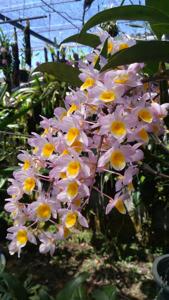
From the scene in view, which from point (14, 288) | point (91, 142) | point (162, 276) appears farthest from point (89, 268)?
point (91, 142)

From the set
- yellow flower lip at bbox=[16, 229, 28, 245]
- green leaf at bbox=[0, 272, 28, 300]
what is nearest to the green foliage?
green leaf at bbox=[0, 272, 28, 300]

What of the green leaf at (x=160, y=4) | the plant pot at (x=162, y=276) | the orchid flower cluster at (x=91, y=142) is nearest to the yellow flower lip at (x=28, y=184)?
the orchid flower cluster at (x=91, y=142)

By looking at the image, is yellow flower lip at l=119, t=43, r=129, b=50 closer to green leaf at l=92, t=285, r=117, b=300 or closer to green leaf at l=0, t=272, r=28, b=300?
green leaf at l=92, t=285, r=117, b=300

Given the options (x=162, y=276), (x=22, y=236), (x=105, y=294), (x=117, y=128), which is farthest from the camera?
(x=162, y=276)

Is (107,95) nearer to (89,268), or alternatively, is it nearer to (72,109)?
(72,109)

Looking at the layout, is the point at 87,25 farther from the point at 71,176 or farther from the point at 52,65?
the point at 71,176

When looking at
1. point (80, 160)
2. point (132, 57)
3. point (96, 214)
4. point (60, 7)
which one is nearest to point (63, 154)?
point (80, 160)

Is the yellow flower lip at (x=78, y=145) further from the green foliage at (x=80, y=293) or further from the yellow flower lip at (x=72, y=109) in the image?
the green foliage at (x=80, y=293)
